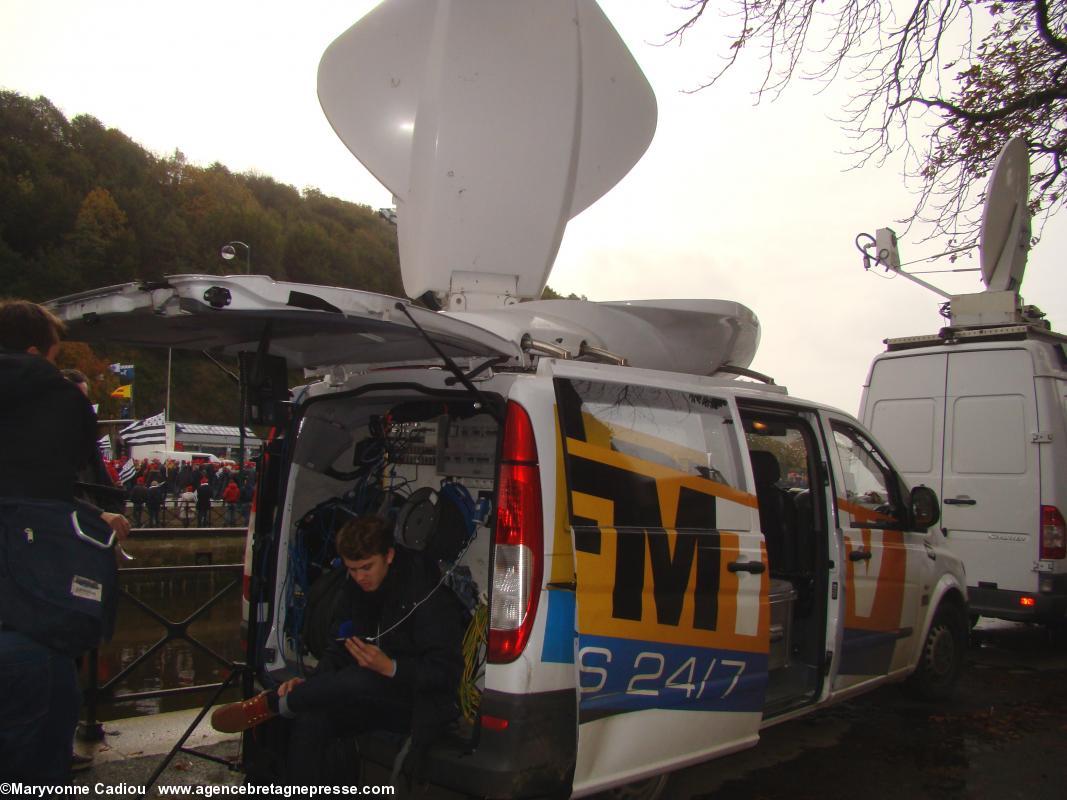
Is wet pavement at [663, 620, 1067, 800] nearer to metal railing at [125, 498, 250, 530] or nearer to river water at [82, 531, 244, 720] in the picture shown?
river water at [82, 531, 244, 720]

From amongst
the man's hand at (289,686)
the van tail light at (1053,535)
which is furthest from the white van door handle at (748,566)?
the van tail light at (1053,535)

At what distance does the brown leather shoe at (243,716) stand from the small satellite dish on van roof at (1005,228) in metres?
8.02

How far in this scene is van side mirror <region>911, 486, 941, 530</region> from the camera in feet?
16.8

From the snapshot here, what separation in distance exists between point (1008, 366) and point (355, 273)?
7563 cm

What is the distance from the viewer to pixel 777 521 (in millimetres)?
5008

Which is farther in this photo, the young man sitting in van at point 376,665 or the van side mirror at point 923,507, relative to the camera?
the van side mirror at point 923,507

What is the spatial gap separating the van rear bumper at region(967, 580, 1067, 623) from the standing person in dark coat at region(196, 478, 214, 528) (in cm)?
2023

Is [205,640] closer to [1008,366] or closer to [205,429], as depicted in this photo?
[1008,366]

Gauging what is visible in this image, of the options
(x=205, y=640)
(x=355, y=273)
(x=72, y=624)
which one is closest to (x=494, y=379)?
(x=72, y=624)

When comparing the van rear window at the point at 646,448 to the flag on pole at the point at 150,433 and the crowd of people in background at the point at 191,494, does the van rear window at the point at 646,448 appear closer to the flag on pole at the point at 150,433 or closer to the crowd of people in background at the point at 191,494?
the crowd of people in background at the point at 191,494

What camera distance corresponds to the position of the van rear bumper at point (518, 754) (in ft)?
9.03

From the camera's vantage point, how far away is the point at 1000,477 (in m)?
7.03

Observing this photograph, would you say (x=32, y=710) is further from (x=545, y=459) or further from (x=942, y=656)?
(x=942, y=656)

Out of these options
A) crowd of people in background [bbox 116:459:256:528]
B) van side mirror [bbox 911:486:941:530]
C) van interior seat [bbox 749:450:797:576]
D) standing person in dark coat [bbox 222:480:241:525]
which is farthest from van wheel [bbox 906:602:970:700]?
standing person in dark coat [bbox 222:480:241:525]
